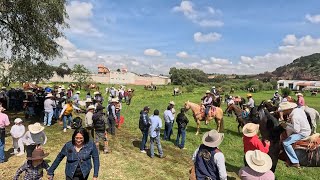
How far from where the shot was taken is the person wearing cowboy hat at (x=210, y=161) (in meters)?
5.35

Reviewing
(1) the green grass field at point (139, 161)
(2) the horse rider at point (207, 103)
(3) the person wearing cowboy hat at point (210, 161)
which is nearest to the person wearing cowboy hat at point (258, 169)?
(3) the person wearing cowboy hat at point (210, 161)

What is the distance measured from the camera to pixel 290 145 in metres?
9.48

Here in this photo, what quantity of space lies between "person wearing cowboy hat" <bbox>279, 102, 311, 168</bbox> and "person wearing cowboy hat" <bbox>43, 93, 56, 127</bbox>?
36.4 feet

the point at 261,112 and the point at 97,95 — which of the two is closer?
the point at 261,112

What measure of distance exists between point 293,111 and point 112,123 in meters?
9.00

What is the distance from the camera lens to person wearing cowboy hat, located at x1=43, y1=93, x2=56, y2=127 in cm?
1585

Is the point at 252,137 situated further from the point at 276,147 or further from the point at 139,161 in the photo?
the point at 139,161

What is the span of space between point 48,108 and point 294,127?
11654 mm

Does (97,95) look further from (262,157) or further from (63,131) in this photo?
(262,157)

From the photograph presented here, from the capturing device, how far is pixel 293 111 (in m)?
9.11

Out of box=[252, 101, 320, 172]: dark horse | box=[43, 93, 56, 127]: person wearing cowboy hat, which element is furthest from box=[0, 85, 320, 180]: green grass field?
box=[252, 101, 320, 172]: dark horse

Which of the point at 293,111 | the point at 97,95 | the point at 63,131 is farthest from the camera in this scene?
the point at 97,95

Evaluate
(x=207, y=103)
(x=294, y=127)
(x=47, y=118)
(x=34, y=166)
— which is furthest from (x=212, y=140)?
(x=207, y=103)

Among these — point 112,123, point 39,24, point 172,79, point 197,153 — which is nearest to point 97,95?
point 112,123
